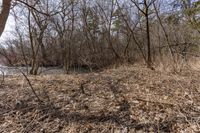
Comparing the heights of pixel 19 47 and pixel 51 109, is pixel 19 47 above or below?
above

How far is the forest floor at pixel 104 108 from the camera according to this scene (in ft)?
6.99

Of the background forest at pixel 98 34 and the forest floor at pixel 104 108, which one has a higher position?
the background forest at pixel 98 34

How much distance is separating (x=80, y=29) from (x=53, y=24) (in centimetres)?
203

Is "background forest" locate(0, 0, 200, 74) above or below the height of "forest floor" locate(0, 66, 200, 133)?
above

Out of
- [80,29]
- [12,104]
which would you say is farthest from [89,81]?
[80,29]

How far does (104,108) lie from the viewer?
2.54 m

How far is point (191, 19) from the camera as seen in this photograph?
9.52 m

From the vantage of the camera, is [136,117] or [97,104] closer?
[136,117]

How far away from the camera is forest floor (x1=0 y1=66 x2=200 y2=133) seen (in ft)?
6.99

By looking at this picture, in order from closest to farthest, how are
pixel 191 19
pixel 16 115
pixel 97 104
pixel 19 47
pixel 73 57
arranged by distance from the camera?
pixel 16 115 → pixel 97 104 → pixel 191 19 → pixel 19 47 → pixel 73 57

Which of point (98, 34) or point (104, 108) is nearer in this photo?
point (104, 108)

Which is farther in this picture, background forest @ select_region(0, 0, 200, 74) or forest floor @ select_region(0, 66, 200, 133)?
background forest @ select_region(0, 0, 200, 74)

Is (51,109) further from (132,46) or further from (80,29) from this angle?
(80,29)

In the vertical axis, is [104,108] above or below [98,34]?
below
